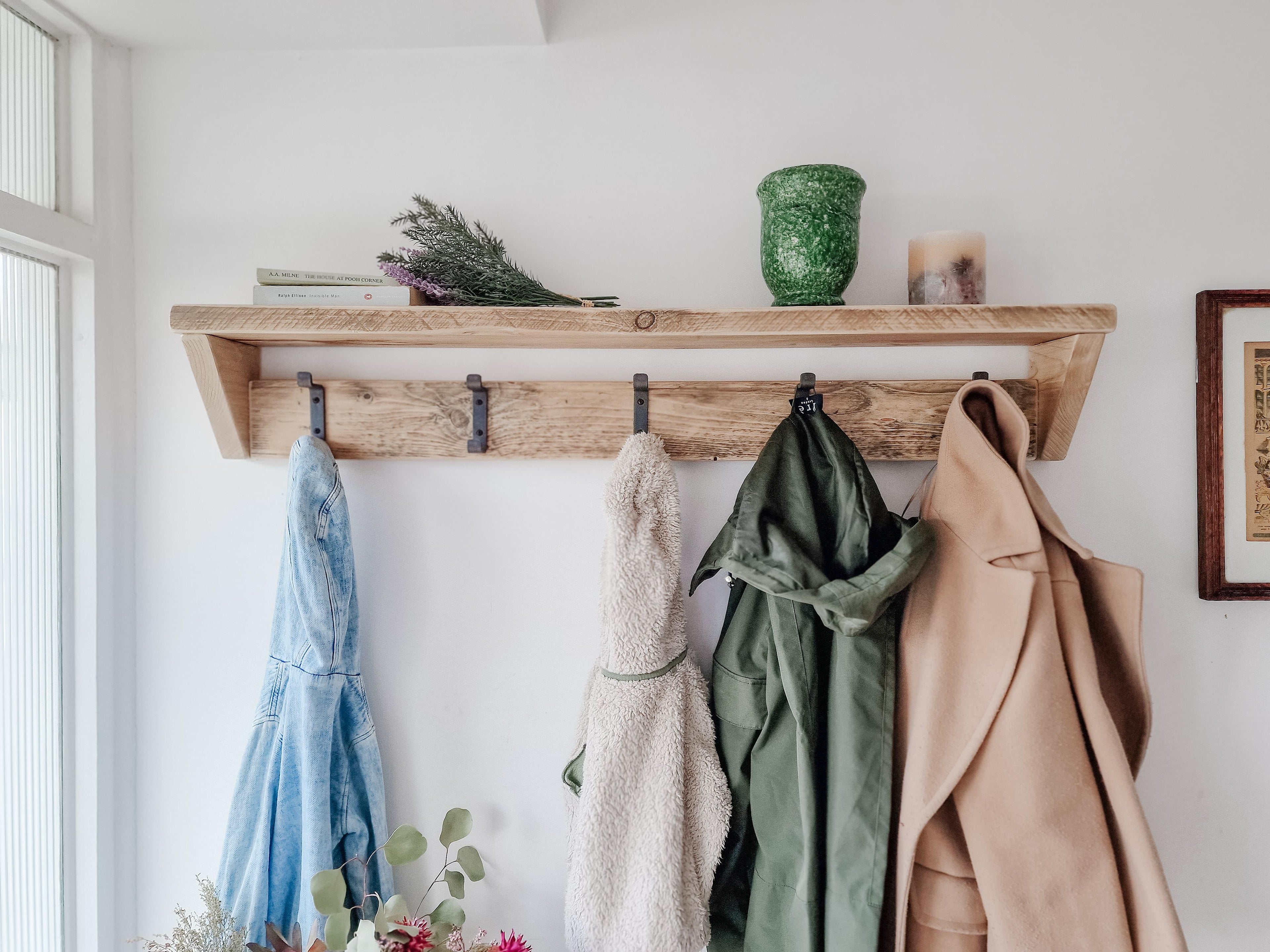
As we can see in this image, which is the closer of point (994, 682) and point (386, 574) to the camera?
point (994, 682)

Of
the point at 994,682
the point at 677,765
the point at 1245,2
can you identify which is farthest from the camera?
the point at 1245,2

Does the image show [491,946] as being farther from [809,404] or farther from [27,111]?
[27,111]

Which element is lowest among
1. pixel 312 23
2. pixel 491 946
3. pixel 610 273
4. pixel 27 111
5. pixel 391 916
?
pixel 491 946

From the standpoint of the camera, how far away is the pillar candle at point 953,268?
90 centimetres

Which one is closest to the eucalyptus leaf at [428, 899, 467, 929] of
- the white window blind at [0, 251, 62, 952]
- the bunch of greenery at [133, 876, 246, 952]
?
the bunch of greenery at [133, 876, 246, 952]

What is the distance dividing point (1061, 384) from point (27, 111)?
1.50 meters

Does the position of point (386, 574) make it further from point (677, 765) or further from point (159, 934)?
point (159, 934)

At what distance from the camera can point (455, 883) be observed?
894 mm

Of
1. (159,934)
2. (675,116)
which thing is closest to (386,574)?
(159,934)

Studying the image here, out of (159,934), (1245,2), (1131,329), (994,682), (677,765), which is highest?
(1245,2)

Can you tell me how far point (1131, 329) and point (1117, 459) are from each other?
0.19 meters

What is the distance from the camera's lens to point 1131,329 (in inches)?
40.4

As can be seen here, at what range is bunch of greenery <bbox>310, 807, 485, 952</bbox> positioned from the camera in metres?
0.80

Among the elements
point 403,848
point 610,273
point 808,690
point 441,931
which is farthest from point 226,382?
point 808,690
